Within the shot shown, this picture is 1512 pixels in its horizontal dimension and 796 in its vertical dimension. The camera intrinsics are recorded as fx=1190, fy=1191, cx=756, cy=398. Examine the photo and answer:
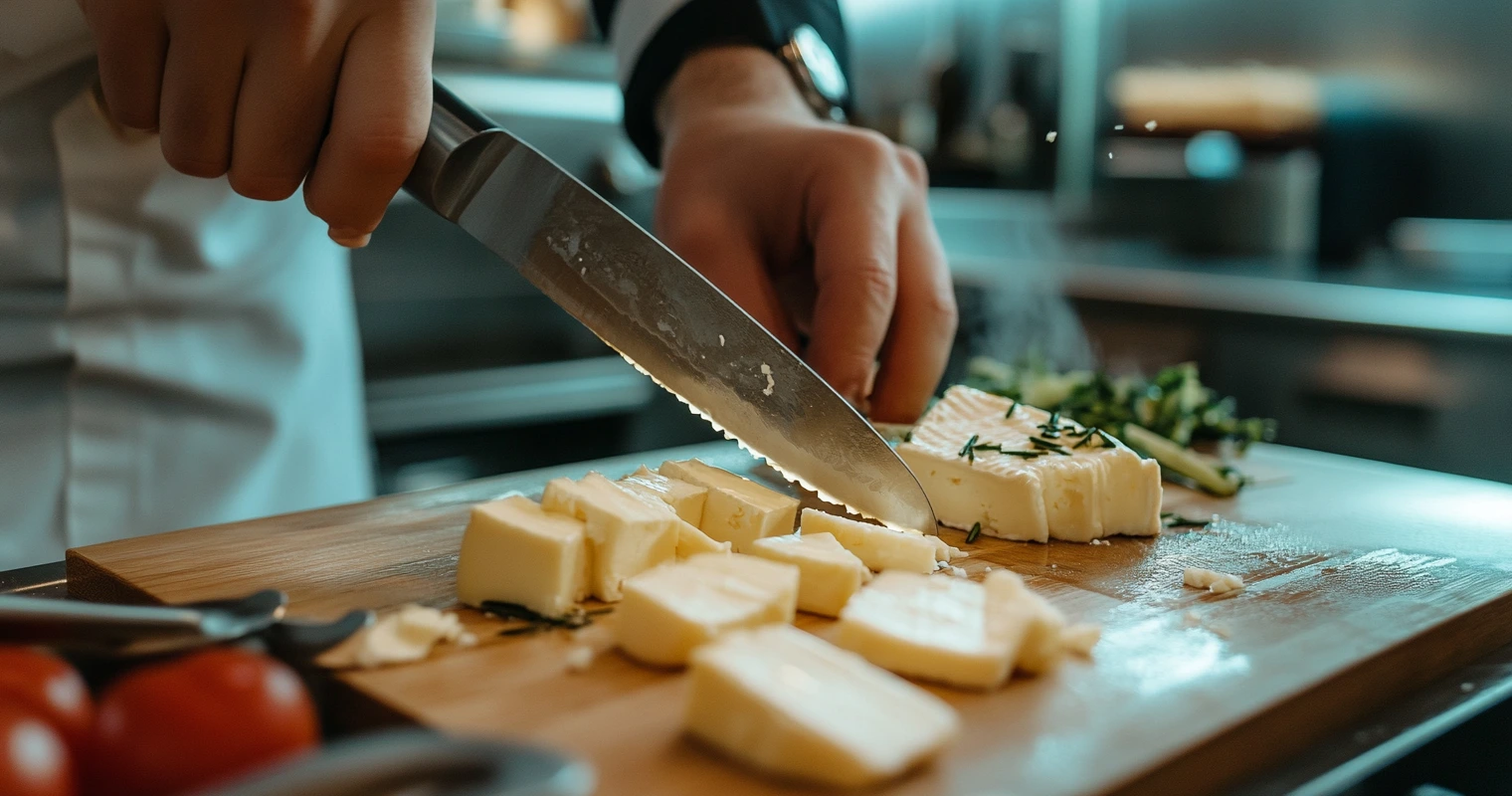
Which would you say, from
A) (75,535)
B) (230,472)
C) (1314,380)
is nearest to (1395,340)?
(1314,380)

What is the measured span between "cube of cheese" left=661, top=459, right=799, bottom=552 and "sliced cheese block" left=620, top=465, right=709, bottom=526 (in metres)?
0.01

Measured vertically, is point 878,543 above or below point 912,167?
below

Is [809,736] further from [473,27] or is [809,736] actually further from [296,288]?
[473,27]

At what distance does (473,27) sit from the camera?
343cm

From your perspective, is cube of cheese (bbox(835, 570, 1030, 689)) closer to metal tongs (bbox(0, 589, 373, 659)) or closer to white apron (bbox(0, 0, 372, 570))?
metal tongs (bbox(0, 589, 373, 659))

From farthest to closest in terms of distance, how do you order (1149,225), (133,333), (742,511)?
1. (1149,225)
2. (133,333)
3. (742,511)

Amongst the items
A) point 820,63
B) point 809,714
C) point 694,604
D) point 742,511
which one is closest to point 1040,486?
point 742,511

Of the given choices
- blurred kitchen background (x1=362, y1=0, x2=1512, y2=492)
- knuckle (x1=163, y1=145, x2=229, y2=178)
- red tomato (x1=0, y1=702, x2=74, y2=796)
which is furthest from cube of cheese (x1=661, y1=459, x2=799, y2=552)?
blurred kitchen background (x1=362, y1=0, x2=1512, y2=492)

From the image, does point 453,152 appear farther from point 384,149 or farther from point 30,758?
point 30,758

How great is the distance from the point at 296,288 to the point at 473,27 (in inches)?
59.0

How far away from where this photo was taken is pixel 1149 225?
191 inches

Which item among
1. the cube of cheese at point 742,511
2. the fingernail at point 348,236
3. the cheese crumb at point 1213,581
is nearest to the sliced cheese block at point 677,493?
the cube of cheese at point 742,511

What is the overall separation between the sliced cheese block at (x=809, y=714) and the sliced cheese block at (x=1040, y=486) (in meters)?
0.62

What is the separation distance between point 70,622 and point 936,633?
2.38ft
